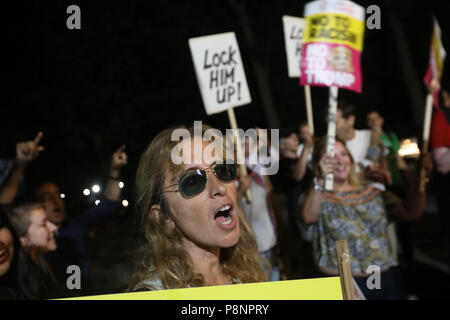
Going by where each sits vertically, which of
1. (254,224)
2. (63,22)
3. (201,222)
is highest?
(63,22)

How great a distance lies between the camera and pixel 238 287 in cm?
154

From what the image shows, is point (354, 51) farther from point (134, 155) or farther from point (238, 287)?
point (238, 287)

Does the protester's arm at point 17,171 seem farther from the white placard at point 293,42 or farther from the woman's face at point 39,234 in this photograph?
the white placard at point 293,42

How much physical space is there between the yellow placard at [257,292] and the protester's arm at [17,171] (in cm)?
234

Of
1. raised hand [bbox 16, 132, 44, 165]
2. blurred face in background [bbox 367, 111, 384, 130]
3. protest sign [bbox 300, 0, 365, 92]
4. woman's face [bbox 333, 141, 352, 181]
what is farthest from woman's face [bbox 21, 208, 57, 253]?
blurred face in background [bbox 367, 111, 384, 130]

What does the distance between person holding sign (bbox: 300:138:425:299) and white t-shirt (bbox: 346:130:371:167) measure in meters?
1.41

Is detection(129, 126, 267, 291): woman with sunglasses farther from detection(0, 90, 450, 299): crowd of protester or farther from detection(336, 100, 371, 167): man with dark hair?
detection(336, 100, 371, 167): man with dark hair

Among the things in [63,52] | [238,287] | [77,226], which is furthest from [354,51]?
[63,52]

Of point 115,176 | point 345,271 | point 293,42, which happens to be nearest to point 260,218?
point 115,176

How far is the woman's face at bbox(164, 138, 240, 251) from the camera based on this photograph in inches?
71.2

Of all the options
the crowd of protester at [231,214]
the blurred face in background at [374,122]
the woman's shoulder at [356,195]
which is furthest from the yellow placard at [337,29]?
the blurred face in background at [374,122]

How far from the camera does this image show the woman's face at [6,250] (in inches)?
89.6

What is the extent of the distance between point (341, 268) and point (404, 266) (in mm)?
4690

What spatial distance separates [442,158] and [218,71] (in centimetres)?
207
